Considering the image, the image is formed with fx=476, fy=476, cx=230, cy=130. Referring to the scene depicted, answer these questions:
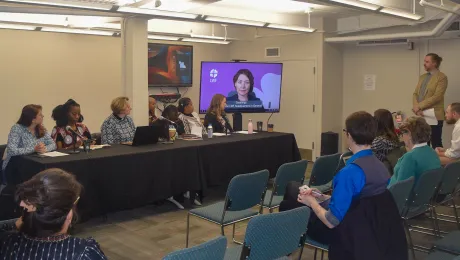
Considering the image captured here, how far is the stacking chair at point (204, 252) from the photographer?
75.7 inches

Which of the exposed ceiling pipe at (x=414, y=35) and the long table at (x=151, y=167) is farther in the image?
the exposed ceiling pipe at (x=414, y=35)

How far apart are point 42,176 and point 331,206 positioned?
59.0 inches

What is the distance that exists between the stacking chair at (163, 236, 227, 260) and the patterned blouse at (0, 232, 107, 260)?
1.08ft

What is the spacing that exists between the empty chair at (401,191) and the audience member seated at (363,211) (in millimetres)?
582

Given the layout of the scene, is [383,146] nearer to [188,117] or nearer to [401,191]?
[401,191]

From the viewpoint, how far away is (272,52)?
351 inches

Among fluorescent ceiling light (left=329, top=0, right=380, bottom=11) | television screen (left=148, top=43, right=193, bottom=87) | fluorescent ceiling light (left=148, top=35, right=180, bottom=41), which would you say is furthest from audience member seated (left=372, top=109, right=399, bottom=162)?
television screen (left=148, top=43, right=193, bottom=87)

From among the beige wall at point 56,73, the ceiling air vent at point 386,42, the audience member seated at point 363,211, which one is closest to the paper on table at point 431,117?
the ceiling air vent at point 386,42

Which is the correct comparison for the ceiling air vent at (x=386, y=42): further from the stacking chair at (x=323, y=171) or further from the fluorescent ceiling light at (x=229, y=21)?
the stacking chair at (x=323, y=171)

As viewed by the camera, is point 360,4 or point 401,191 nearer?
point 401,191

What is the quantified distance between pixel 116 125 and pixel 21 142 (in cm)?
113

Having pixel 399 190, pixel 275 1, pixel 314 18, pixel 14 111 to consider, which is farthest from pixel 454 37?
pixel 14 111

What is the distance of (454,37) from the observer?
7.10 metres

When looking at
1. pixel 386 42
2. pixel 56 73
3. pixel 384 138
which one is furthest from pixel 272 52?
pixel 384 138
